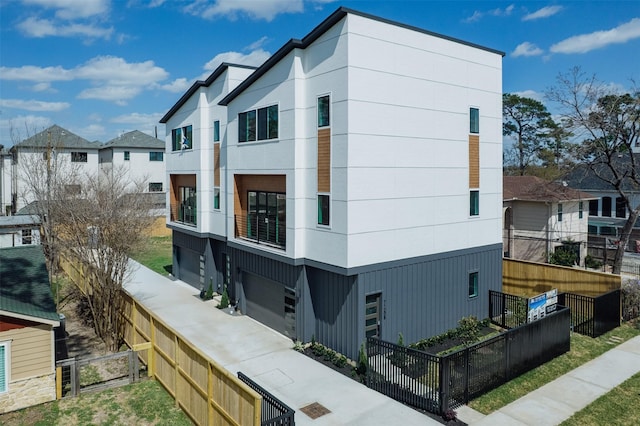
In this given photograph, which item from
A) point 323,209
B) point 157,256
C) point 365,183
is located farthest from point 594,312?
point 157,256

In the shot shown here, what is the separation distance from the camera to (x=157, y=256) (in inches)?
1275

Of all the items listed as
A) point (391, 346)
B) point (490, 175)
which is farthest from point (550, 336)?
point (490, 175)

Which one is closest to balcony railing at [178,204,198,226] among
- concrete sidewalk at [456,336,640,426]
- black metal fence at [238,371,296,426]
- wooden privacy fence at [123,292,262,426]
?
wooden privacy fence at [123,292,262,426]

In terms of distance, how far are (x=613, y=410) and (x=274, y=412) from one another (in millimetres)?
8074

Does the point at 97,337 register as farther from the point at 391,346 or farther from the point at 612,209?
the point at 612,209

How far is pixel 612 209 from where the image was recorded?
35.3 meters

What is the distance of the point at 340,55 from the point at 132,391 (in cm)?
1095

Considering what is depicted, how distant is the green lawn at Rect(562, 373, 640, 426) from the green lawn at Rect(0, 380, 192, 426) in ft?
29.6

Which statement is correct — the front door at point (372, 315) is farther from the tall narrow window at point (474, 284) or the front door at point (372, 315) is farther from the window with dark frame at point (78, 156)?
the window with dark frame at point (78, 156)

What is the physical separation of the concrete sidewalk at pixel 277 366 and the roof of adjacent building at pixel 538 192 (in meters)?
18.9

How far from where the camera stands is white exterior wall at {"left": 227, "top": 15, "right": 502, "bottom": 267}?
531 inches

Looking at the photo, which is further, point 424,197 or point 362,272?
point 424,197

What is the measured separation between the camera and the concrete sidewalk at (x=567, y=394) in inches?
410

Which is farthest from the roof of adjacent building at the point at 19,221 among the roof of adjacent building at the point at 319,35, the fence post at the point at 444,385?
the fence post at the point at 444,385
